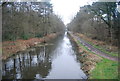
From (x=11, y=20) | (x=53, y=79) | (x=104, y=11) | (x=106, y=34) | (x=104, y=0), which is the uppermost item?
(x=104, y=0)

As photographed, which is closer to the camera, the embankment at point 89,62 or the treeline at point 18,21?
the embankment at point 89,62

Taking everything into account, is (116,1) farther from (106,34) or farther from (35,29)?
(35,29)

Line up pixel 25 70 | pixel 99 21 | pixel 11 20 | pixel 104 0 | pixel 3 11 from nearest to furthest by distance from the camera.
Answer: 1. pixel 25 70
2. pixel 3 11
3. pixel 11 20
4. pixel 104 0
5. pixel 99 21

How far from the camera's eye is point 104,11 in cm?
2778

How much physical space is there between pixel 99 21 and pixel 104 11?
5.15 meters

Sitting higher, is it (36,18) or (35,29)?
(36,18)

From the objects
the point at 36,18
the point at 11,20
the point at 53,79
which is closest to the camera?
the point at 53,79

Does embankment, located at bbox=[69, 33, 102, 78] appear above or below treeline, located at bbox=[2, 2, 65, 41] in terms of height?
below

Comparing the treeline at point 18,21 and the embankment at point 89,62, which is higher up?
the treeline at point 18,21

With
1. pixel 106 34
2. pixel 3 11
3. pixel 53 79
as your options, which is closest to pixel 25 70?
pixel 53 79

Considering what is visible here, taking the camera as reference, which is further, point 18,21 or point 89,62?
point 18,21

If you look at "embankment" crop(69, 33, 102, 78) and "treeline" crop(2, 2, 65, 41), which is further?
"treeline" crop(2, 2, 65, 41)

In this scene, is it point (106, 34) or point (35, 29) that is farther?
point (35, 29)

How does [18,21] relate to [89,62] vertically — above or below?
above
